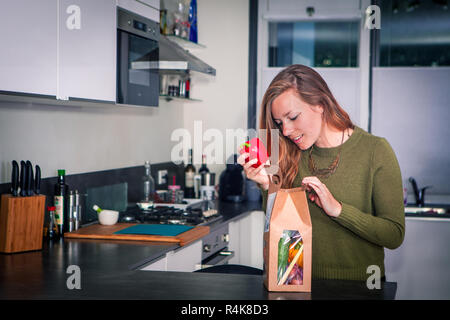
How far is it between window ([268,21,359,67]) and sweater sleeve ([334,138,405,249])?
8.56 ft

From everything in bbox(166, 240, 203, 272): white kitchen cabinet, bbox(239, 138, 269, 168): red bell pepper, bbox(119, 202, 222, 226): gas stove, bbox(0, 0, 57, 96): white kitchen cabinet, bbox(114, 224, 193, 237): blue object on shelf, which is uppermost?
bbox(0, 0, 57, 96): white kitchen cabinet

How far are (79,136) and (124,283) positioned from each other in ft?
4.57

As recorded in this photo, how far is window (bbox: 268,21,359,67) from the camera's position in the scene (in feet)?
13.7

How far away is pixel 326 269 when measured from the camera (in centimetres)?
179

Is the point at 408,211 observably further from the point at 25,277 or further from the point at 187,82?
the point at 25,277

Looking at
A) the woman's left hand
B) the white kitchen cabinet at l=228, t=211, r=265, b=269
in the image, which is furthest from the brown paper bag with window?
the white kitchen cabinet at l=228, t=211, r=265, b=269

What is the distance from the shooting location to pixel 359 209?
177 centimetres

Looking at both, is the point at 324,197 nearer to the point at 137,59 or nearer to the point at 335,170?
the point at 335,170

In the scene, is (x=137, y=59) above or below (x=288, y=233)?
above

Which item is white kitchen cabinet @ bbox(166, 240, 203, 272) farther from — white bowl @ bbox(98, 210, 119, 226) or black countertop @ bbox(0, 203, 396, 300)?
white bowl @ bbox(98, 210, 119, 226)

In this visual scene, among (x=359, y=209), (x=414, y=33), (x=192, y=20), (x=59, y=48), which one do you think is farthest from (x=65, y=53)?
(x=414, y=33)

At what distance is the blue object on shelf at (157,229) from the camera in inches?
96.3

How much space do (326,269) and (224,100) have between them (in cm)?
263
